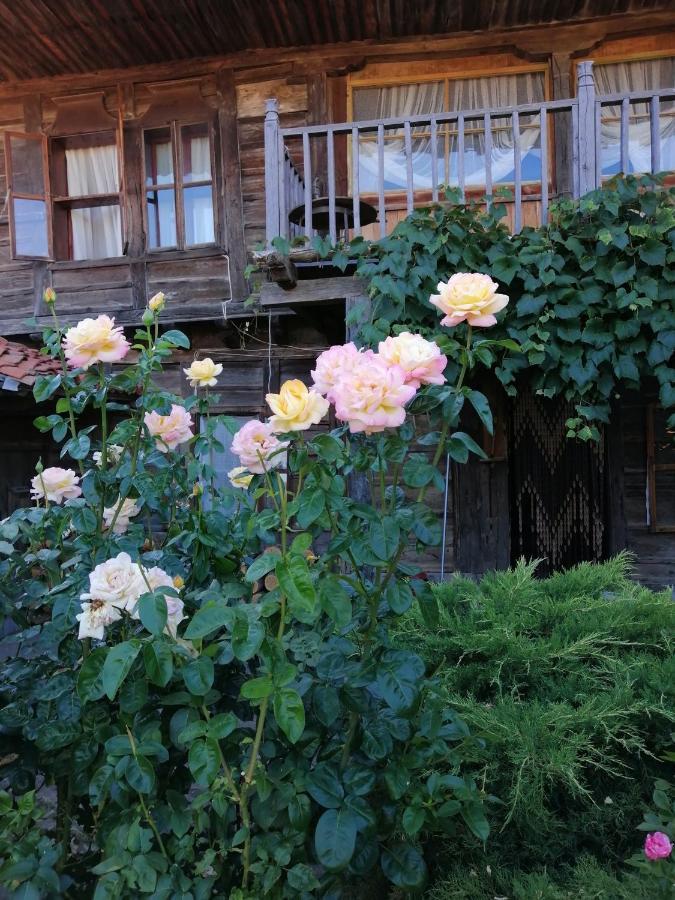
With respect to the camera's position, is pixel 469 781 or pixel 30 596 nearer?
pixel 469 781

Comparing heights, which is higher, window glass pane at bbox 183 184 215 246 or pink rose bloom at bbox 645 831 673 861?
window glass pane at bbox 183 184 215 246

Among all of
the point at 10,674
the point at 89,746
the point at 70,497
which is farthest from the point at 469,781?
the point at 70,497

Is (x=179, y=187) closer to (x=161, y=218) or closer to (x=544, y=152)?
(x=161, y=218)

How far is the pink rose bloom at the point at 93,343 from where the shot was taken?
66.1 inches

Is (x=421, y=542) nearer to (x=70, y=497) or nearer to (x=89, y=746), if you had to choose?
(x=89, y=746)

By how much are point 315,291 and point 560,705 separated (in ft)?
11.4

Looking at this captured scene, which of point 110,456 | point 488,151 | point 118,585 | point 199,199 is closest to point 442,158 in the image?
point 488,151

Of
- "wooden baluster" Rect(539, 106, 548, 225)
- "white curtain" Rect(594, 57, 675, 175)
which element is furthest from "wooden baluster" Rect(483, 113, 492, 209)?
"white curtain" Rect(594, 57, 675, 175)

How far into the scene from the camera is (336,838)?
4.24ft

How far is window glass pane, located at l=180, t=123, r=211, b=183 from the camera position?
6801 mm

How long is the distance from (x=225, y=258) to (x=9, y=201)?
2229 mm

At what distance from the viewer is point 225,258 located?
664cm

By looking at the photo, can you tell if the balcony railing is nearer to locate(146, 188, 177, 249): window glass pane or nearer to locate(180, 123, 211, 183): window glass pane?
locate(180, 123, 211, 183): window glass pane

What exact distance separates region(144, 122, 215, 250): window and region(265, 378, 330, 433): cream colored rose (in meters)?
5.99
